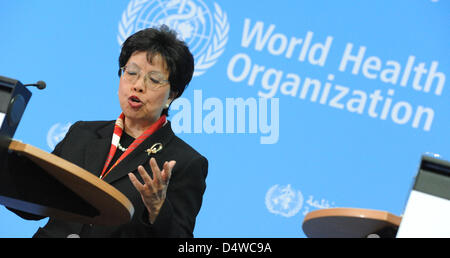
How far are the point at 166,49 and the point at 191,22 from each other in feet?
3.40

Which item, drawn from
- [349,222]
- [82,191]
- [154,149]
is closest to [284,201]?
[154,149]

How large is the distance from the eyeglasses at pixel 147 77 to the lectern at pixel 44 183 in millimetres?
→ 744

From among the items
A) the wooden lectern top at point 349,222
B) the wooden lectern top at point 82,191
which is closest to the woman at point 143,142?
the wooden lectern top at point 82,191

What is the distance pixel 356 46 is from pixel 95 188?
89.3 inches

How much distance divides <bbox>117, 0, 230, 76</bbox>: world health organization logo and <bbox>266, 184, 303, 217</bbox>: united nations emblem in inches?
33.5

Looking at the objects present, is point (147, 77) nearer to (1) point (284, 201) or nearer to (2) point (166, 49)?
(2) point (166, 49)

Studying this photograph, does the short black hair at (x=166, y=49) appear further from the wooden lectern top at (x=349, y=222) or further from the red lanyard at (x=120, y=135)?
the wooden lectern top at (x=349, y=222)

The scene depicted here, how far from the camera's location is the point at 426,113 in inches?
137

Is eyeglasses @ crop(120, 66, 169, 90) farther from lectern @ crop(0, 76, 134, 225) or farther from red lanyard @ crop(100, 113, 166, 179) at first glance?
lectern @ crop(0, 76, 134, 225)

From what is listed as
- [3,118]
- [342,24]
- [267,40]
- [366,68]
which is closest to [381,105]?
[366,68]

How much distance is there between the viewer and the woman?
7.79ft
